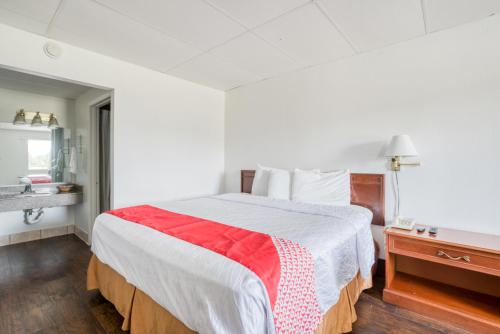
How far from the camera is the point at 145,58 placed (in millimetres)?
2805

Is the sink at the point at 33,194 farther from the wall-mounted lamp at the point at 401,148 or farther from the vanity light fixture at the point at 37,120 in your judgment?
the wall-mounted lamp at the point at 401,148

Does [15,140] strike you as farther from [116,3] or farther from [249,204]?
[249,204]

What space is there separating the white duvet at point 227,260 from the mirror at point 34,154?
268 centimetres

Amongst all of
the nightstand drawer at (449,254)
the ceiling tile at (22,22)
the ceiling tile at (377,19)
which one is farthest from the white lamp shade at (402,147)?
the ceiling tile at (22,22)

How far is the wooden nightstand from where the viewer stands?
5.65 ft

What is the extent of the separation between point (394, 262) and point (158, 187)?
2.90m

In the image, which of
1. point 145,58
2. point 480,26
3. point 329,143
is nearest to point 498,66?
point 480,26

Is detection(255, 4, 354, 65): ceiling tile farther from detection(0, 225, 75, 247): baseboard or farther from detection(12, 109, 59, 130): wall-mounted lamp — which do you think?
detection(0, 225, 75, 247): baseboard

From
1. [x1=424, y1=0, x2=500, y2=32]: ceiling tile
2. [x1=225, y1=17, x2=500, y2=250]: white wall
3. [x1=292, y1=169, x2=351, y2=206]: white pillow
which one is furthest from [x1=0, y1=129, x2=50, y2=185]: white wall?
[x1=424, y1=0, x2=500, y2=32]: ceiling tile

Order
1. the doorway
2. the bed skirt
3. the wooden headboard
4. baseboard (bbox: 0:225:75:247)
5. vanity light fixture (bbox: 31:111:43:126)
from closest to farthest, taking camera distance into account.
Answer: the bed skirt
the wooden headboard
baseboard (bbox: 0:225:75:247)
the doorway
vanity light fixture (bbox: 31:111:43:126)

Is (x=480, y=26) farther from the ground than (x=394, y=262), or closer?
farther from the ground

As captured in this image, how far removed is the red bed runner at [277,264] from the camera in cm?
111

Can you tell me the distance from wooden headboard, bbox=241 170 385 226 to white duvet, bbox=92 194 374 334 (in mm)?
383

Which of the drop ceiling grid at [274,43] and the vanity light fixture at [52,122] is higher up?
the drop ceiling grid at [274,43]
